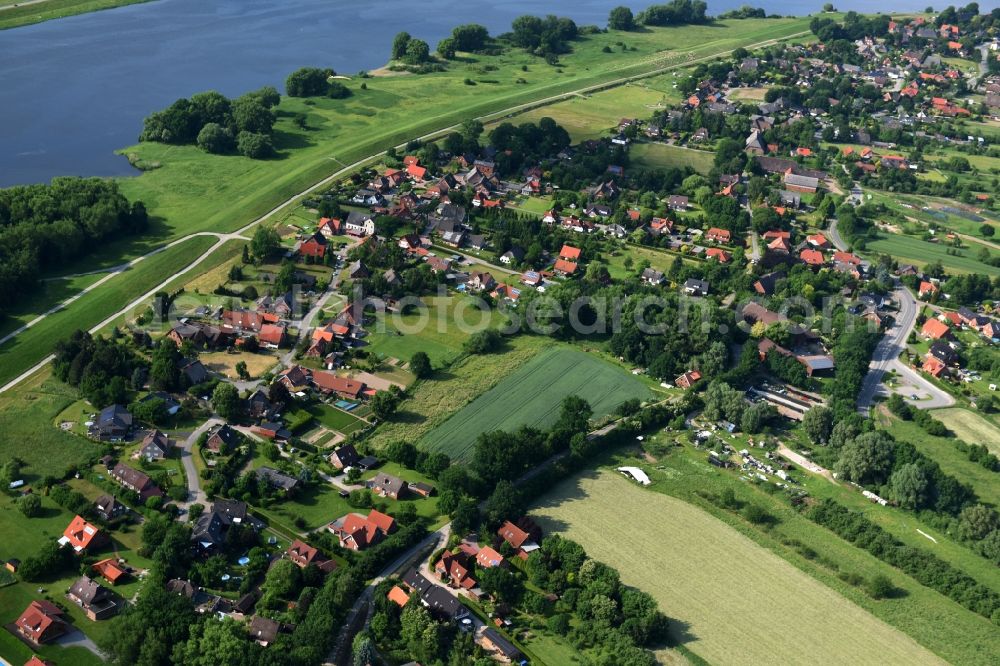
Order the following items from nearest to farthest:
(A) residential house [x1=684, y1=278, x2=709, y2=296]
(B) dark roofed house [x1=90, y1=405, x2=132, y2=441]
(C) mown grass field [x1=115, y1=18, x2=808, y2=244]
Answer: (B) dark roofed house [x1=90, y1=405, x2=132, y2=441] → (A) residential house [x1=684, y1=278, x2=709, y2=296] → (C) mown grass field [x1=115, y1=18, x2=808, y2=244]

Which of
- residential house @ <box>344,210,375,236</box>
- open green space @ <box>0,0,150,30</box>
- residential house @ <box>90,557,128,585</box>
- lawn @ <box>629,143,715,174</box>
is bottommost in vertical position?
residential house @ <box>90,557,128,585</box>

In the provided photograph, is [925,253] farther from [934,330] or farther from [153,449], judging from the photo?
[153,449]

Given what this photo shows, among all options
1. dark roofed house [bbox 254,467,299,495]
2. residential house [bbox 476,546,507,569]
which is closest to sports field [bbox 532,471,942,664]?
residential house [bbox 476,546,507,569]

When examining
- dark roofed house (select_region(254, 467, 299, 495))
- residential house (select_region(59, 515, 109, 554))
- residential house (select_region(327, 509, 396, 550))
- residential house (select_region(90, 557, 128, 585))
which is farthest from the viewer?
dark roofed house (select_region(254, 467, 299, 495))

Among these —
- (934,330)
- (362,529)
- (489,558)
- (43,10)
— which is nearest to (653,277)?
(934,330)

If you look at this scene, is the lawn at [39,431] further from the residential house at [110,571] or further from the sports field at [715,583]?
the sports field at [715,583]

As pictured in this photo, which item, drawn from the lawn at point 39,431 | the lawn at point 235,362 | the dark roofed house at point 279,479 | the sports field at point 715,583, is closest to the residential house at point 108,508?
the lawn at point 39,431

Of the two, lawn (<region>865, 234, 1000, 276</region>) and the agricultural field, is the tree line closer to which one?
the agricultural field
